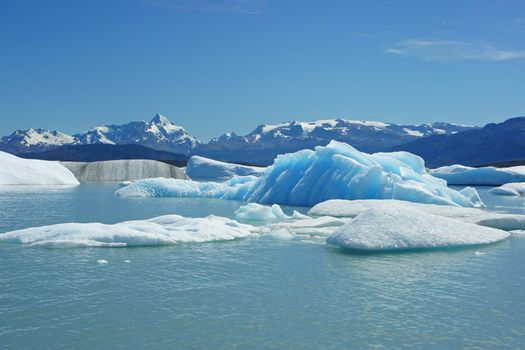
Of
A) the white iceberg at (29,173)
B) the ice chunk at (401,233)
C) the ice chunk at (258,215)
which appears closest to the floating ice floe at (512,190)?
the ice chunk at (258,215)

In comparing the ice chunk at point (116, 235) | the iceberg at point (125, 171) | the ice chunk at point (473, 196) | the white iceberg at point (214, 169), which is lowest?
the ice chunk at point (116, 235)

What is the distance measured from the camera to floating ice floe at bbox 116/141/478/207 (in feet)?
74.7

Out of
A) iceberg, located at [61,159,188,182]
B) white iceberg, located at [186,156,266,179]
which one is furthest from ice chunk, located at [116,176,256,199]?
white iceberg, located at [186,156,266,179]

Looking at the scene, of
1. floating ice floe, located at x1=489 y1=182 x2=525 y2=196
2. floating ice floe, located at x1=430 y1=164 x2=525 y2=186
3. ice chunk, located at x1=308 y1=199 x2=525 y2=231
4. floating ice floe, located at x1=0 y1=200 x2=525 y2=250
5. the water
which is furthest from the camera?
floating ice floe, located at x1=430 y1=164 x2=525 y2=186

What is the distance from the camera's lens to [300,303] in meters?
7.43

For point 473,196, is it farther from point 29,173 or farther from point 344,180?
point 29,173

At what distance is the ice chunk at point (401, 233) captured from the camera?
1129cm

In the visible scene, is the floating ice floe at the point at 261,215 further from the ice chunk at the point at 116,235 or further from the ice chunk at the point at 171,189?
the ice chunk at the point at 171,189

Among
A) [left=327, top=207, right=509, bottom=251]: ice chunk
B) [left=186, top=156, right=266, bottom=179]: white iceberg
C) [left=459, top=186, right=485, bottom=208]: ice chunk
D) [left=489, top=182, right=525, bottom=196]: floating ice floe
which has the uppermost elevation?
[left=186, top=156, right=266, bottom=179]: white iceberg

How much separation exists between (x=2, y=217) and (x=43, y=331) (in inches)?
524

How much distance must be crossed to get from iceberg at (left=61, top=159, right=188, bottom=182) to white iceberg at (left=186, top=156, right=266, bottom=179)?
43.9 ft

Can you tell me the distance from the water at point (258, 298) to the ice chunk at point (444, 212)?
2.96 m

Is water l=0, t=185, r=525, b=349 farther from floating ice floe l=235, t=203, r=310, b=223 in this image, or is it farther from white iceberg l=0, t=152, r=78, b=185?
white iceberg l=0, t=152, r=78, b=185

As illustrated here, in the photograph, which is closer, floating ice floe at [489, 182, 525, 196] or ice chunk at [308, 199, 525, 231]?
ice chunk at [308, 199, 525, 231]
